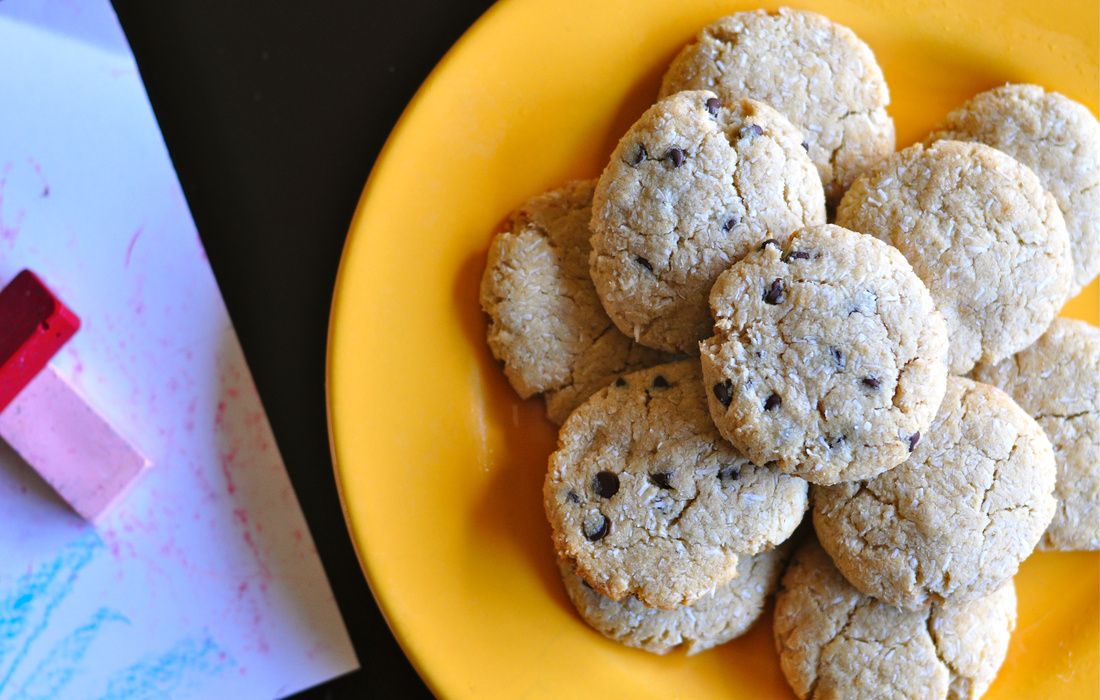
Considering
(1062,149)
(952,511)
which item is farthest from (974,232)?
(952,511)

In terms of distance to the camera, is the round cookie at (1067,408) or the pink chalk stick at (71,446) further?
the pink chalk stick at (71,446)

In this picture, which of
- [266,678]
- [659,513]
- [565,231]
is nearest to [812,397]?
[659,513]

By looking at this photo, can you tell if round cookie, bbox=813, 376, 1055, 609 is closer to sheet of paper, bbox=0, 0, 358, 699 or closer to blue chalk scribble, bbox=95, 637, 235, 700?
sheet of paper, bbox=0, 0, 358, 699

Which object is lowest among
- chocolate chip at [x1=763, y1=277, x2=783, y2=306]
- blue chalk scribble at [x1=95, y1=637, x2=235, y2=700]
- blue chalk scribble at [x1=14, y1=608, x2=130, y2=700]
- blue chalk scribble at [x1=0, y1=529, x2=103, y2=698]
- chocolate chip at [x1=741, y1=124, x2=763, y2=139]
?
blue chalk scribble at [x1=95, y1=637, x2=235, y2=700]

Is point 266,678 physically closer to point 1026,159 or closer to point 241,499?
point 241,499

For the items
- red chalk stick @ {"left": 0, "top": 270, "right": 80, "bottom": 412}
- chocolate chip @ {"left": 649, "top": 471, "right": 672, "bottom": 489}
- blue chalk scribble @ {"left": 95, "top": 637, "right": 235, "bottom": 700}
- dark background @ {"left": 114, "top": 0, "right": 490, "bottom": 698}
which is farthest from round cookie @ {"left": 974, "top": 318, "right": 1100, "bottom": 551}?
red chalk stick @ {"left": 0, "top": 270, "right": 80, "bottom": 412}

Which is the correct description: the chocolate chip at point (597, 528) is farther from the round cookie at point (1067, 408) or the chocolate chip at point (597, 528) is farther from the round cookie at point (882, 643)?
the round cookie at point (1067, 408)

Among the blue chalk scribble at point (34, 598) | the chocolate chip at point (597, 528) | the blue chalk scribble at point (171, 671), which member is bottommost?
the blue chalk scribble at point (171, 671)

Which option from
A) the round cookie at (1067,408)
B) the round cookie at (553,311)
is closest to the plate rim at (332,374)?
the round cookie at (553,311)
